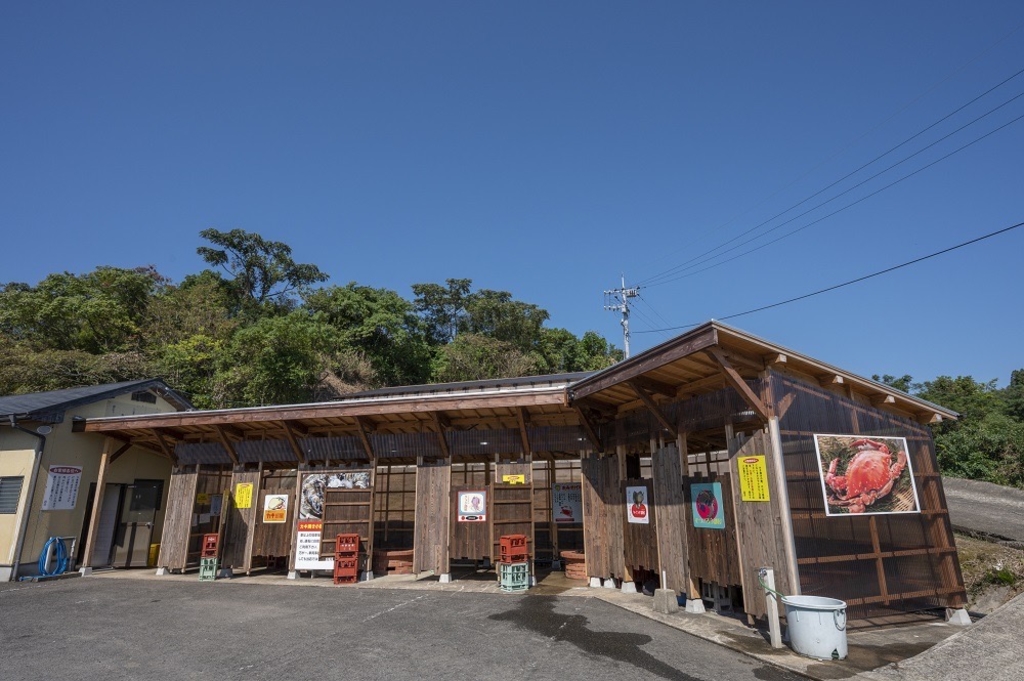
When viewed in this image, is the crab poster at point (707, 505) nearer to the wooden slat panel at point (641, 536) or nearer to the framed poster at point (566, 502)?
the wooden slat panel at point (641, 536)

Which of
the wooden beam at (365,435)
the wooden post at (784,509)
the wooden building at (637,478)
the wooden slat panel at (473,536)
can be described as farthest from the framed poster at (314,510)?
the wooden post at (784,509)

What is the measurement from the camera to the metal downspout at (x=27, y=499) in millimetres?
14891

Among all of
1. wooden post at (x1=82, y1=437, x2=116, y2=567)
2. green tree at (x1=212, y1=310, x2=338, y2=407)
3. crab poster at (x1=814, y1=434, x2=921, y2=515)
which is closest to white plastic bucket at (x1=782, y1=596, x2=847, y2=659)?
crab poster at (x1=814, y1=434, x2=921, y2=515)

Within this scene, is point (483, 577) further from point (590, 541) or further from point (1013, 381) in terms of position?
point (1013, 381)

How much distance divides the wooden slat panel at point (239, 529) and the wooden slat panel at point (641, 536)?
1101cm

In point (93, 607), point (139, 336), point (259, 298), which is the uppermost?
point (259, 298)

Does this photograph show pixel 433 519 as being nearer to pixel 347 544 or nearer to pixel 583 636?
pixel 347 544

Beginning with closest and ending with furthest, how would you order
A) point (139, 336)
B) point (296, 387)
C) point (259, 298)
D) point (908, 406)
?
point (908, 406) < point (296, 387) < point (139, 336) < point (259, 298)

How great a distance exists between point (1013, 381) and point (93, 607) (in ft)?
203

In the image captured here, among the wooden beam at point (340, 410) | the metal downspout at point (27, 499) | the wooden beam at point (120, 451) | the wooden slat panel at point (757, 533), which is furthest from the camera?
the wooden beam at point (120, 451)

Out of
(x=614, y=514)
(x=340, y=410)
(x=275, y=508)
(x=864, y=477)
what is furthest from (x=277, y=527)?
(x=864, y=477)

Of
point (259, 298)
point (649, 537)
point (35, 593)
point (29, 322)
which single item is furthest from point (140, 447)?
point (259, 298)

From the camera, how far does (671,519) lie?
35.0 ft

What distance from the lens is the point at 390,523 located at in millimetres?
19203
